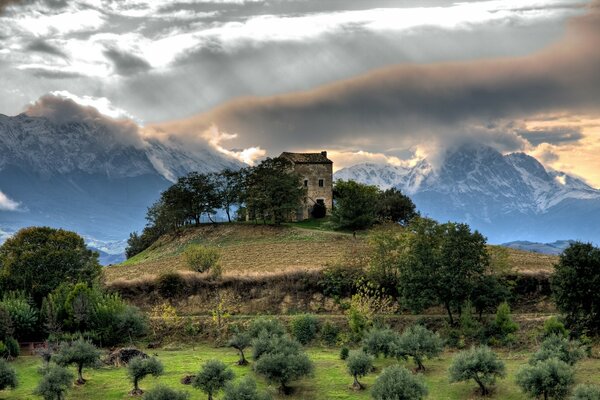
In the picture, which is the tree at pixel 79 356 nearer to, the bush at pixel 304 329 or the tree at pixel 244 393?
the tree at pixel 244 393

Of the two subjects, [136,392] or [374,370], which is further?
[374,370]

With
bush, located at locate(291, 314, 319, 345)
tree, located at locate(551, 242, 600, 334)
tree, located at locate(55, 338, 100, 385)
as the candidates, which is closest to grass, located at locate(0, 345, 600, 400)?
tree, located at locate(55, 338, 100, 385)

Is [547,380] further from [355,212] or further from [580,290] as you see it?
[355,212]

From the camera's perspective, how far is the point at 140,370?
47688 millimetres

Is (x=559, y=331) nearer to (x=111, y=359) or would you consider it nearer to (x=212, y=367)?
(x=212, y=367)

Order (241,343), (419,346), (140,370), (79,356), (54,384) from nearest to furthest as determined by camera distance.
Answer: (54,384), (140,370), (79,356), (419,346), (241,343)

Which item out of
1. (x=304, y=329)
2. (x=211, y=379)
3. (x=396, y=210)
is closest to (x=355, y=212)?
(x=396, y=210)

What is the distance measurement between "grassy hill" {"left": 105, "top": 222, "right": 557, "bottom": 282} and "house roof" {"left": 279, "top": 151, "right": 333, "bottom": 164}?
16.1m

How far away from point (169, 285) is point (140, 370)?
102 ft

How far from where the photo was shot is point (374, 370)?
52469mm

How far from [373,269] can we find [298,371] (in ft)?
86.3

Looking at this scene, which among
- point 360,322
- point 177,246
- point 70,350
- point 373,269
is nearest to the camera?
point 70,350

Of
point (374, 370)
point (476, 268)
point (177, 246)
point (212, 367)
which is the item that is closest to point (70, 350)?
point (212, 367)

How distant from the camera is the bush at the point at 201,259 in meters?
79.8
